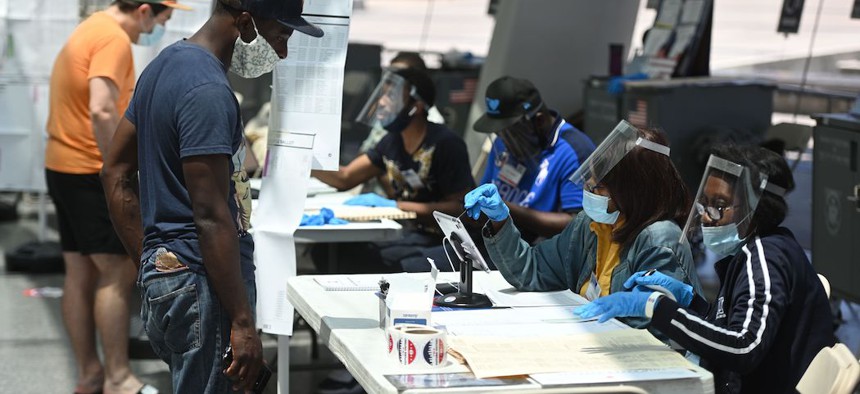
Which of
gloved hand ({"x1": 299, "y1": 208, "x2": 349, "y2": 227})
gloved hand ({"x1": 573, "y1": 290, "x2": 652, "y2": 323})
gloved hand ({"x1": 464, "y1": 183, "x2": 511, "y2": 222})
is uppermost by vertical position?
gloved hand ({"x1": 464, "y1": 183, "x2": 511, "y2": 222})

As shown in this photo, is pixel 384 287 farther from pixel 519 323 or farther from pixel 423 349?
pixel 423 349

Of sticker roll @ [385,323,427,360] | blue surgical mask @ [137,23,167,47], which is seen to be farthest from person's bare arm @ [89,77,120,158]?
sticker roll @ [385,323,427,360]

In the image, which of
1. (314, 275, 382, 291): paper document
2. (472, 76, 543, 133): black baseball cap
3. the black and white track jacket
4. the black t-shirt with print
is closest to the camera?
the black and white track jacket

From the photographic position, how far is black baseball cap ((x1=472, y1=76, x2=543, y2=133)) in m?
4.71

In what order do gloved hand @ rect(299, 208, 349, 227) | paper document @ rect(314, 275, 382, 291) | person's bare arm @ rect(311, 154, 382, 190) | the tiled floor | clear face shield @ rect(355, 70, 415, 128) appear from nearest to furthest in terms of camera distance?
paper document @ rect(314, 275, 382, 291), gloved hand @ rect(299, 208, 349, 227), clear face shield @ rect(355, 70, 415, 128), the tiled floor, person's bare arm @ rect(311, 154, 382, 190)

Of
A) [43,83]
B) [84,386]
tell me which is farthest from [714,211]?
[43,83]

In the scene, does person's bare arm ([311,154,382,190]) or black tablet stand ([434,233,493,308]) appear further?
person's bare arm ([311,154,382,190])

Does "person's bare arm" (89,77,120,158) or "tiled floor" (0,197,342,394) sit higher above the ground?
"person's bare arm" (89,77,120,158)

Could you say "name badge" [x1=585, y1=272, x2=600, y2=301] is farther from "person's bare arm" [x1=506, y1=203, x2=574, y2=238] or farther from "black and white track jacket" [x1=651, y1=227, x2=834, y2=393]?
"person's bare arm" [x1=506, y1=203, x2=574, y2=238]

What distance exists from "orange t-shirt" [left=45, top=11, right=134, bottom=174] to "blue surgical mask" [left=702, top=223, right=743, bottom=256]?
271cm

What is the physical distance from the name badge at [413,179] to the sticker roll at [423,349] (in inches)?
104

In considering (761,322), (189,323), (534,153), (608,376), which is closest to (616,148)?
(761,322)

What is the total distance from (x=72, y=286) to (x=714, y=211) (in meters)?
3.05

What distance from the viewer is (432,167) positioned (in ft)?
17.0
